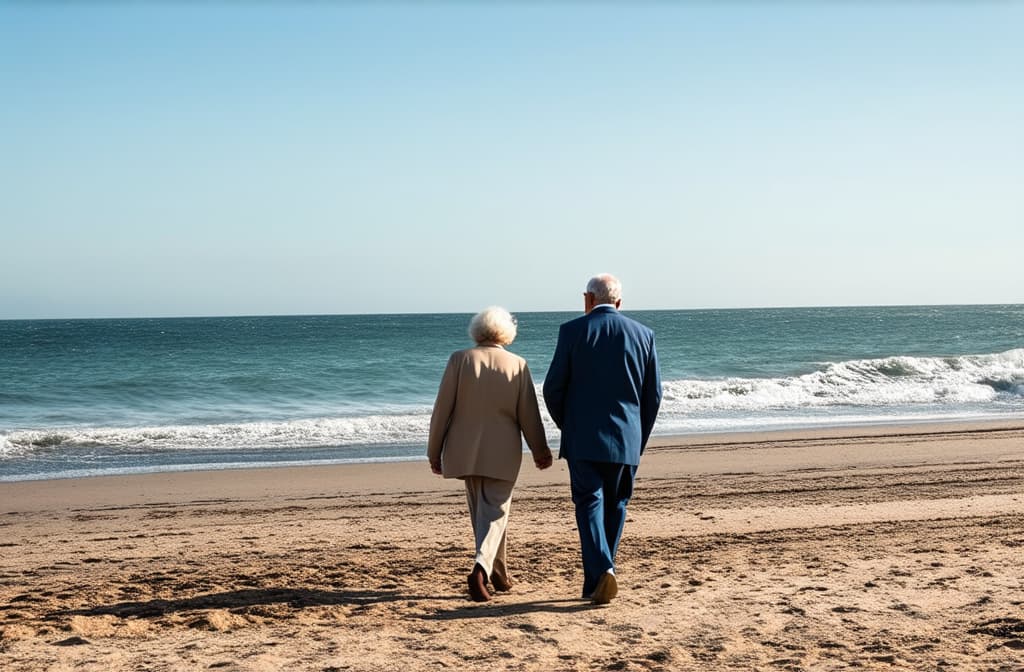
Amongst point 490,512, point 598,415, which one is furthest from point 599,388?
point 490,512

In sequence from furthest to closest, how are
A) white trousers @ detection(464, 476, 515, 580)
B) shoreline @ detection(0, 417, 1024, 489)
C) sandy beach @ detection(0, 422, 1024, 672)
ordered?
1. shoreline @ detection(0, 417, 1024, 489)
2. white trousers @ detection(464, 476, 515, 580)
3. sandy beach @ detection(0, 422, 1024, 672)

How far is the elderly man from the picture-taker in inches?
192

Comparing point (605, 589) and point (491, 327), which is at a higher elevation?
point (491, 327)

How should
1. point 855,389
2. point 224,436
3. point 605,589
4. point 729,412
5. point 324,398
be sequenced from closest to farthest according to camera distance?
point 605,589, point 224,436, point 729,412, point 855,389, point 324,398

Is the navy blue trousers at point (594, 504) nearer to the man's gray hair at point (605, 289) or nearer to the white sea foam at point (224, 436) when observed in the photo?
the man's gray hair at point (605, 289)

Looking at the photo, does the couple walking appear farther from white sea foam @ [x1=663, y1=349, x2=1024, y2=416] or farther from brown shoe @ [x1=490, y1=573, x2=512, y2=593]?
white sea foam @ [x1=663, y1=349, x2=1024, y2=416]

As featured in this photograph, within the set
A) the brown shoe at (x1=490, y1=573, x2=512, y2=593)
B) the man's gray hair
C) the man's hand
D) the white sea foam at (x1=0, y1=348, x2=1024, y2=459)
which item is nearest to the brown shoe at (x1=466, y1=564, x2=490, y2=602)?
the brown shoe at (x1=490, y1=573, x2=512, y2=593)

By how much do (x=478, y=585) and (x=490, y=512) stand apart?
40 cm

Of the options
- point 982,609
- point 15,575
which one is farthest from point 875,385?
point 15,575

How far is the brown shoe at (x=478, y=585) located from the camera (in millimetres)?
4906

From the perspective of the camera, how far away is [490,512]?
201 inches

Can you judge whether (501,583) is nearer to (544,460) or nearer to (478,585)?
(478,585)

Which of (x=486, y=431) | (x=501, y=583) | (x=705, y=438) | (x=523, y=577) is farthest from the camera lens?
(x=705, y=438)

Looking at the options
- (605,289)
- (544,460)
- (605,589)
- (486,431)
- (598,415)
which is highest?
(605,289)
